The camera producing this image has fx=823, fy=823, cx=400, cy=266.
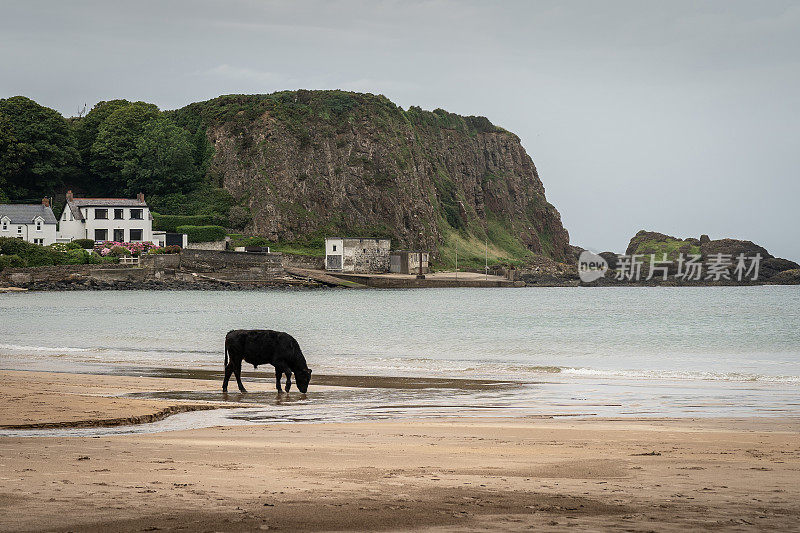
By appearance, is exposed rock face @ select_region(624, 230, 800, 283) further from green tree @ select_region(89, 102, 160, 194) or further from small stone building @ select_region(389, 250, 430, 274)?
green tree @ select_region(89, 102, 160, 194)

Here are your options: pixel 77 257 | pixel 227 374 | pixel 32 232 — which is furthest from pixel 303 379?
pixel 32 232

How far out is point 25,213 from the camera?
107 metres

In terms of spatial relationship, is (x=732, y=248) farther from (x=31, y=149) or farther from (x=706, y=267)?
(x=31, y=149)

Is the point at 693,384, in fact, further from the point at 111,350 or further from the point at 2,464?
the point at 111,350

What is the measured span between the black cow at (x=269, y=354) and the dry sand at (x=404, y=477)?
6.20 metres

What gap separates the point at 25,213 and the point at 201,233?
77.8 feet

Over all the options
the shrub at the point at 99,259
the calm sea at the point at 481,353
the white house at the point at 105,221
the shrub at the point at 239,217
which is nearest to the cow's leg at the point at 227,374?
the calm sea at the point at 481,353

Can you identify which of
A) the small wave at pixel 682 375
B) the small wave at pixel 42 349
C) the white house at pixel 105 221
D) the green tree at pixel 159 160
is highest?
the green tree at pixel 159 160

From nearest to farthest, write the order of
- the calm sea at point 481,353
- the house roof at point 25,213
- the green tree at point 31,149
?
1. the calm sea at point 481,353
2. the house roof at point 25,213
3. the green tree at point 31,149

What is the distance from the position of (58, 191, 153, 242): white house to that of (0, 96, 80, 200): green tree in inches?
752

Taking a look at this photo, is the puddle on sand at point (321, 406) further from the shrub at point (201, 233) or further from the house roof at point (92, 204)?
the shrub at point (201, 233)

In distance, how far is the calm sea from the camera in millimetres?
18297

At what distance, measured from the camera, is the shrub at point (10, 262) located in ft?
313

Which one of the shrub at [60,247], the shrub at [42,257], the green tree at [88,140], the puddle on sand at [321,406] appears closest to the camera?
the puddle on sand at [321,406]
